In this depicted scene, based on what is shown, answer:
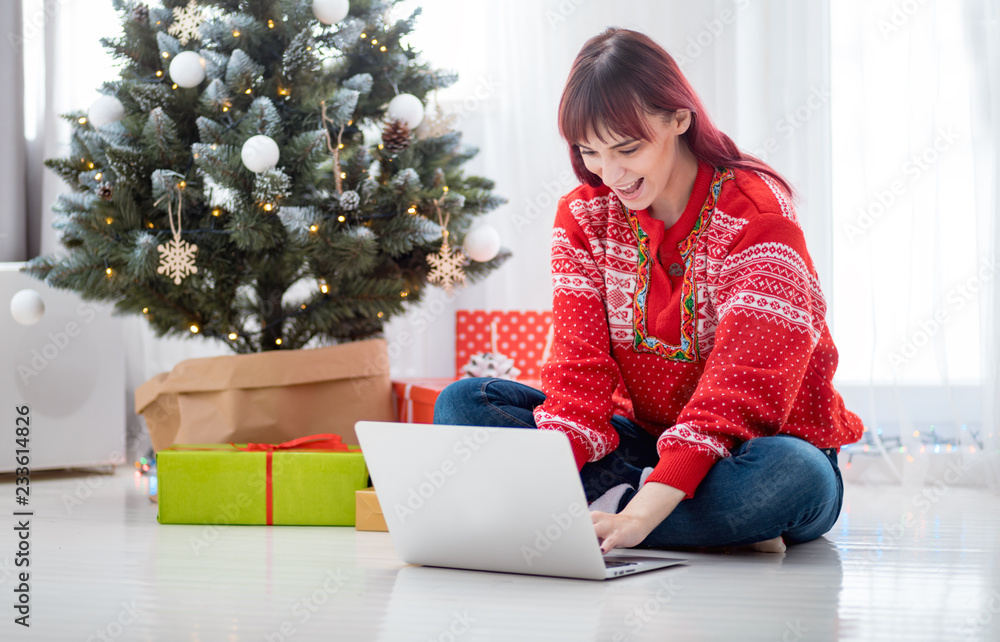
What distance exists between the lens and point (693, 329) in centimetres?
110

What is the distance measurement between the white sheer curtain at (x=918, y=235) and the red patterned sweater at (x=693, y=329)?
713mm

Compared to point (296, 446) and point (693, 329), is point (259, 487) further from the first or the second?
point (693, 329)

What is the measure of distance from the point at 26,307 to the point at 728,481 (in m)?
1.29

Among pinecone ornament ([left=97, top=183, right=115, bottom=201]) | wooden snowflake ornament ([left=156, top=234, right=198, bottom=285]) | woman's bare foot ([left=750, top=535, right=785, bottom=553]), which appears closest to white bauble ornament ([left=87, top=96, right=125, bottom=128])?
pinecone ornament ([left=97, top=183, right=115, bottom=201])

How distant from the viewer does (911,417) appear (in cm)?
182

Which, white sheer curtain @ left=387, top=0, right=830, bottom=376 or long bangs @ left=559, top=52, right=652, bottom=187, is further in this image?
white sheer curtain @ left=387, top=0, right=830, bottom=376

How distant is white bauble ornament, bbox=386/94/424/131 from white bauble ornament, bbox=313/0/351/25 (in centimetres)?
16

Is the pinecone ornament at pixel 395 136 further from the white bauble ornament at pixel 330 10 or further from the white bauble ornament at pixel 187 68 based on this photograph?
the white bauble ornament at pixel 187 68

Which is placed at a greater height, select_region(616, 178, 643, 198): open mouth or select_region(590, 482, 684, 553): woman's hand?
select_region(616, 178, 643, 198): open mouth

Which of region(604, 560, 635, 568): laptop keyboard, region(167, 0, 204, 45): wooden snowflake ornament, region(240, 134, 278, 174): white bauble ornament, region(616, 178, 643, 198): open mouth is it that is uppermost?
region(167, 0, 204, 45): wooden snowflake ornament

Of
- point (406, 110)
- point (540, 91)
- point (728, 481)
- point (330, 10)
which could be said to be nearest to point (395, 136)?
point (406, 110)

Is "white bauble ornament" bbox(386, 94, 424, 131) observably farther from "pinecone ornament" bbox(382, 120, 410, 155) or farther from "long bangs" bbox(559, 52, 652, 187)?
"long bangs" bbox(559, 52, 652, 187)

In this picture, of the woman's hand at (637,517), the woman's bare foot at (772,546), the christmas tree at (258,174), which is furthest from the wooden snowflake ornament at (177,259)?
the woman's bare foot at (772,546)

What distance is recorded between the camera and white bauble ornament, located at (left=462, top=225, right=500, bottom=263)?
62.9 inches
